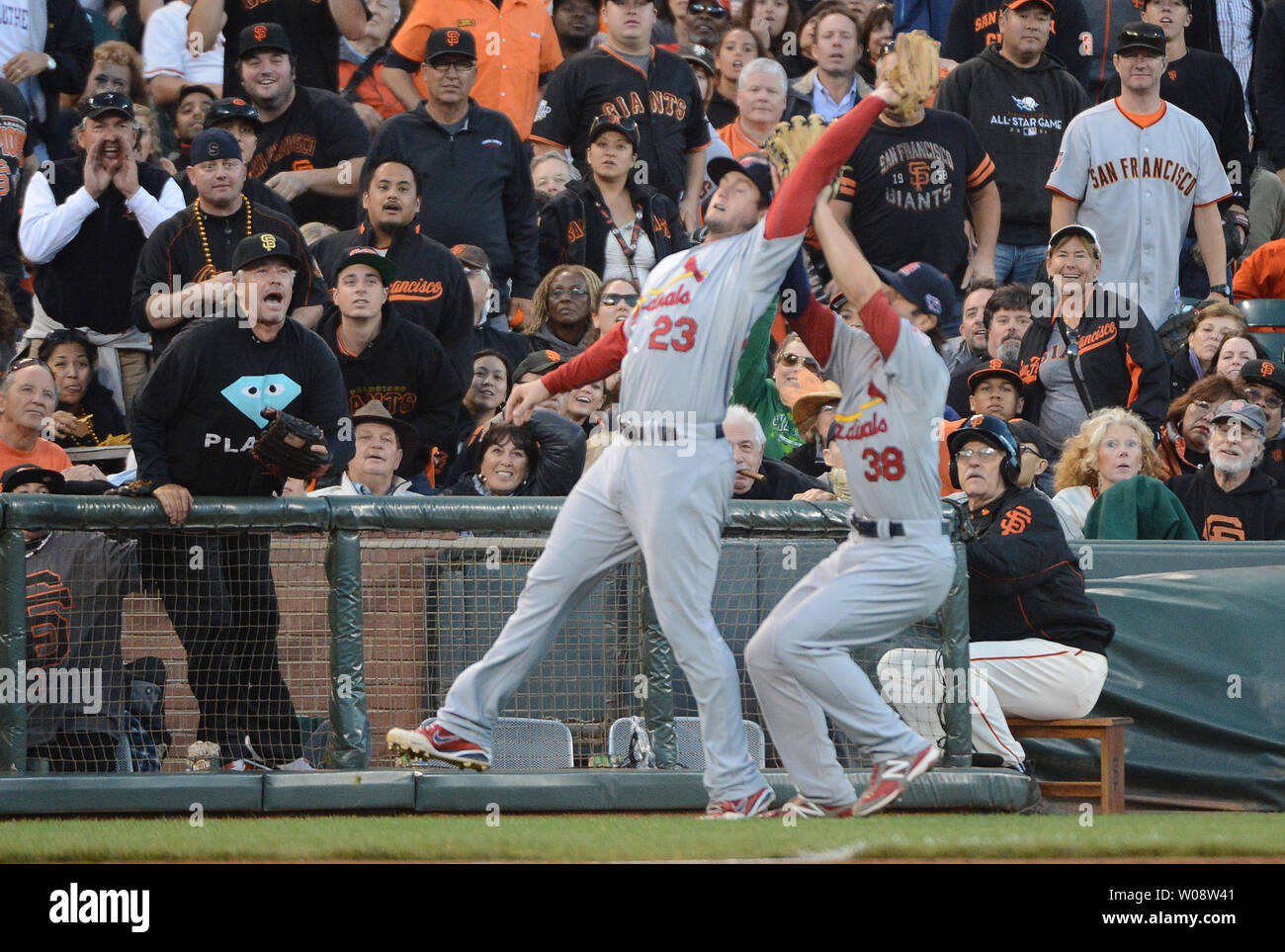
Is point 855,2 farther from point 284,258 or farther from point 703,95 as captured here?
point 284,258

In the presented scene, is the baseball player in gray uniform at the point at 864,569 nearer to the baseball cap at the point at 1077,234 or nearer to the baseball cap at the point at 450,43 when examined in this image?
the baseball cap at the point at 1077,234

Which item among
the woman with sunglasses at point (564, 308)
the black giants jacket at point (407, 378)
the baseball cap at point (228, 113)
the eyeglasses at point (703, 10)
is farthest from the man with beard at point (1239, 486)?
the eyeglasses at point (703, 10)

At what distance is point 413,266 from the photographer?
31.3 ft

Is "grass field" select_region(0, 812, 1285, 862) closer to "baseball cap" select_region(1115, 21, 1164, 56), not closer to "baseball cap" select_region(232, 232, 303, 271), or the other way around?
"baseball cap" select_region(232, 232, 303, 271)

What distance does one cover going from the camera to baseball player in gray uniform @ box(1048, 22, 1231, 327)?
36.4 ft

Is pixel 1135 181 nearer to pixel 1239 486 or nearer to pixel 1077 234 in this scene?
pixel 1077 234

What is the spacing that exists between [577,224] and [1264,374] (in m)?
4.15

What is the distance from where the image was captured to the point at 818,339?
19.4 ft

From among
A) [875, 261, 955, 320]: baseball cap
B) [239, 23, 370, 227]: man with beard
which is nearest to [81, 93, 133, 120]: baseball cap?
[239, 23, 370, 227]: man with beard

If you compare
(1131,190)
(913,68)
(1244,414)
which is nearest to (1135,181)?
(1131,190)

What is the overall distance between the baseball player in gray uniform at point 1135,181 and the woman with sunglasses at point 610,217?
100 inches

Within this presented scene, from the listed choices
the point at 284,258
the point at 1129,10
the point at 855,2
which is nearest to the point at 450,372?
the point at 284,258

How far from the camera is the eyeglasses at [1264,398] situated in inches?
364

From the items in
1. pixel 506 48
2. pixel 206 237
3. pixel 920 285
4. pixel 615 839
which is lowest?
pixel 615 839
